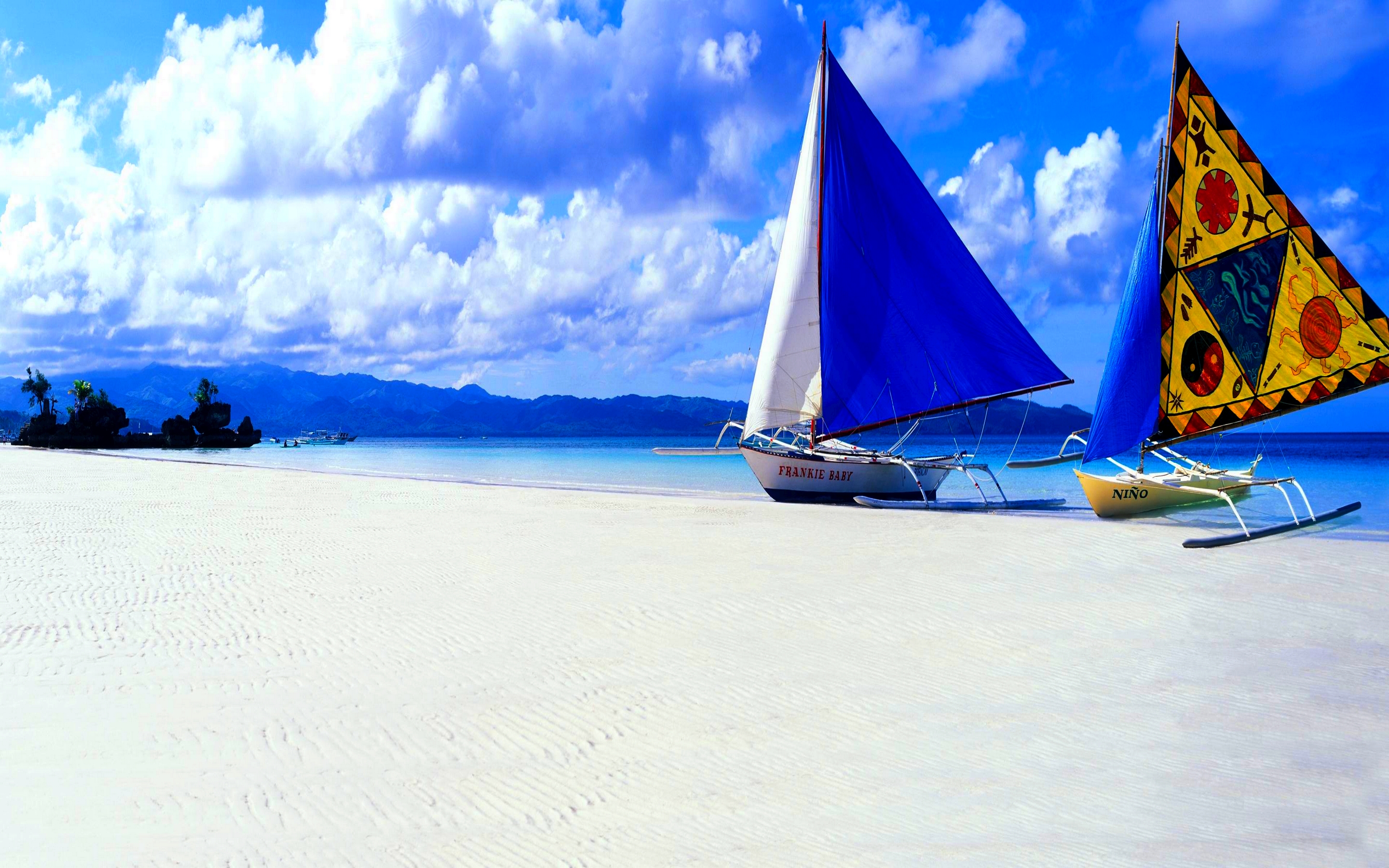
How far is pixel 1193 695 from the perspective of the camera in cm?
639

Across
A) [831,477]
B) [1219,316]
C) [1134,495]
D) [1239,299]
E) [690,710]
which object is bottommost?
[690,710]

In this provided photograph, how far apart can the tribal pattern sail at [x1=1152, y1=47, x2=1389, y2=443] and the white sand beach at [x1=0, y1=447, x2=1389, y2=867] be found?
18.7 feet

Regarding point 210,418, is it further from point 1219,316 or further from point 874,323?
point 1219,316

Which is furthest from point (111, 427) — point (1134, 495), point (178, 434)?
point (1134, 495)

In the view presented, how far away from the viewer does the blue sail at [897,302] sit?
23.0m

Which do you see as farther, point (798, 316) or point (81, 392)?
point (81, 392)

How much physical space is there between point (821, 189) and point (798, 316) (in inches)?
133

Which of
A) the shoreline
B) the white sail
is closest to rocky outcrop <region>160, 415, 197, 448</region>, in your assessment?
the shoreline

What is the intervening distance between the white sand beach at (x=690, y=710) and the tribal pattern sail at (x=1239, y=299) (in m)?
5.69

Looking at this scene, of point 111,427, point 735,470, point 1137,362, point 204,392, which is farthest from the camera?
point 204,392

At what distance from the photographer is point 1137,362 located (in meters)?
17.6

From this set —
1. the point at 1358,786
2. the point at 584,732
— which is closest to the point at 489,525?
the point at 584,732

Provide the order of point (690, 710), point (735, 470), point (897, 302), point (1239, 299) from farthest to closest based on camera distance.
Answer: point (735, 470) → point (897, 302) → point (1239, 299) → point (690, 710)

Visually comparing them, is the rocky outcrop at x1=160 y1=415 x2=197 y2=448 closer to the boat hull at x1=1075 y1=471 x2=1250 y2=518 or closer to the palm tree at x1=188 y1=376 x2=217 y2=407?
the palm tree at x1=188 y1=376 x2=217 y2=407
